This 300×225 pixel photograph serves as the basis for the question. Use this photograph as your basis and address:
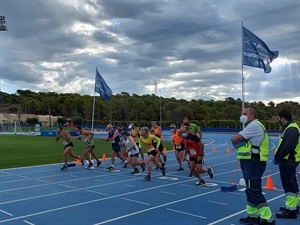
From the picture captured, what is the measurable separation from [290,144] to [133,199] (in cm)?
416

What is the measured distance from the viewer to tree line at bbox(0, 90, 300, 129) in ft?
250

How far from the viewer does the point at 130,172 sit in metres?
14.0

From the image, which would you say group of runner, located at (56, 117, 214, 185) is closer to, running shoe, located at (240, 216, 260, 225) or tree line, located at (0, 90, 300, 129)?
running shoe, located at (240, 216, 260, 225)

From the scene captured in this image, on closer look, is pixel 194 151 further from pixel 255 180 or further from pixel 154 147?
pixel 255 180

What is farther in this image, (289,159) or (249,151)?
(289,159)

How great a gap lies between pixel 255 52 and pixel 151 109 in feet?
256

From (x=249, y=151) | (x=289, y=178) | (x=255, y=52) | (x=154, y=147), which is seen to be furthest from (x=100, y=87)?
(x=249, y=151)

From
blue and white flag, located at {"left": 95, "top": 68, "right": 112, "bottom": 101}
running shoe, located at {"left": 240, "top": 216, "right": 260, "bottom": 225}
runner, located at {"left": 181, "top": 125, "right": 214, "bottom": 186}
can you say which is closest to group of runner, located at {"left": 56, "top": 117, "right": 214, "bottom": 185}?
runner, located at {"left": 181, "top": 125, "right": 214, "bottom": 186}

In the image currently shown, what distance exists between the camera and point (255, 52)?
15.2 metres

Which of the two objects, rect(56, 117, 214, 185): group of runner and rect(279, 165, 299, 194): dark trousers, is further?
rect(56, 117, 214, 185): group of runner

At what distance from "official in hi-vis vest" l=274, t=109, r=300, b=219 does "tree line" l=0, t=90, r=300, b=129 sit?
5490 cm

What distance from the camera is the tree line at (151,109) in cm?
7619

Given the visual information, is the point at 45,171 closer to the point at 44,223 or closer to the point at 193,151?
the point at 193,151

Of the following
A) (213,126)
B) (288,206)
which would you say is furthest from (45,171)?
(213,126)
